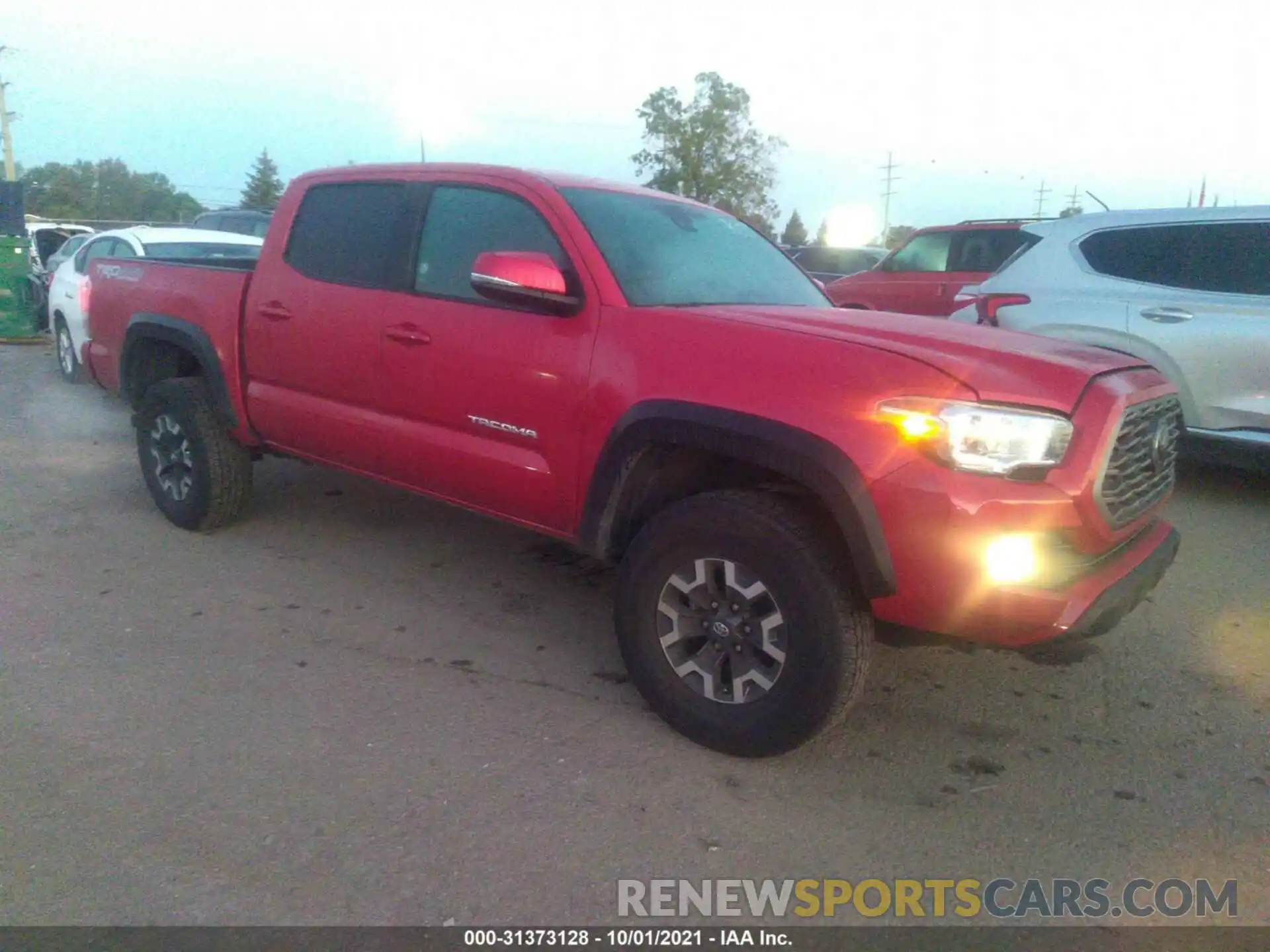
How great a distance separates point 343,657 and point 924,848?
2.28 metres

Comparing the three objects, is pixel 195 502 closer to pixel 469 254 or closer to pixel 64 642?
pixel 64 642

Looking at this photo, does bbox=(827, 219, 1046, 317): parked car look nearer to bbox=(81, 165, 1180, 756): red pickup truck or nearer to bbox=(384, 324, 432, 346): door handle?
bbox=(81, 165, 1180, 756): red pickup truck

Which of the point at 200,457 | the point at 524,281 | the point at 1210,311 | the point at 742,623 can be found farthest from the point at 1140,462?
the point at 200,457

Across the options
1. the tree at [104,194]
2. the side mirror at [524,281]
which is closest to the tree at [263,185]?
the tree at [104,194]

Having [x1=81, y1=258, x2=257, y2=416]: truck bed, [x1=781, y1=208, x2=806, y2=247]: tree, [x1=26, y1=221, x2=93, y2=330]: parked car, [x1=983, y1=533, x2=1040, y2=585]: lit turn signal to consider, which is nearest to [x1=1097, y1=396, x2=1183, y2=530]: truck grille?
[x1=983, y1=533, x2=1040, y2=585]: lit turn signal

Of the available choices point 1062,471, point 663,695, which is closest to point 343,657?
point 663,695

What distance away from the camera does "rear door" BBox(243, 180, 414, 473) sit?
165 inches

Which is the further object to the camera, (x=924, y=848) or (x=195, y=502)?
(x=195, y=502)

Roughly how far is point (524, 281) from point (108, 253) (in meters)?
8.44

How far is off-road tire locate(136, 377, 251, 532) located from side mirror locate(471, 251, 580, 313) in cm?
216

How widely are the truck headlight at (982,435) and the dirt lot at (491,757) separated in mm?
1075

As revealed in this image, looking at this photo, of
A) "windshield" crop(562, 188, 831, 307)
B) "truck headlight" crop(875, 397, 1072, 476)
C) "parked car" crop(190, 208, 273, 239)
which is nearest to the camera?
"truck headlight" crop(875, 397, 1072, 476)

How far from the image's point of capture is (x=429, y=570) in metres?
4.84
